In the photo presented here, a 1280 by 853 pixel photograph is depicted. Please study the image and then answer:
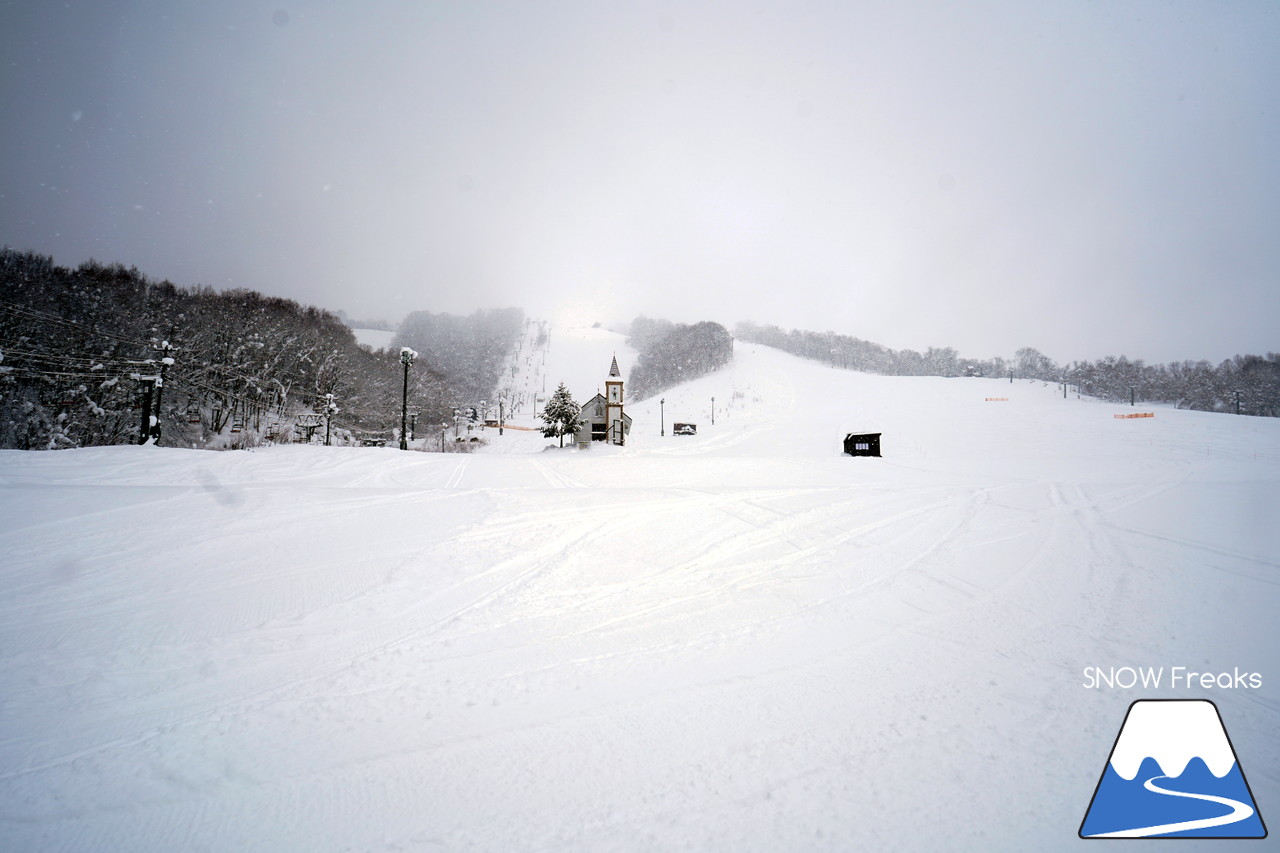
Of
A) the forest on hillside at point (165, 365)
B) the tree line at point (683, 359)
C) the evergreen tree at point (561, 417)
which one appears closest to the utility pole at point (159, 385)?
the forest on hillside at point (165, 365)

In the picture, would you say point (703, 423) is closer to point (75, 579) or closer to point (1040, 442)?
point (1040, 442)

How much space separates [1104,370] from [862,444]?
93.2 m

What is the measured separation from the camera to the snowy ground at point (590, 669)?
6.96 ft

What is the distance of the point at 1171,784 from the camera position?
2.43 meters

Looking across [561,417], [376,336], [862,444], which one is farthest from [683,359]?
[376,336]

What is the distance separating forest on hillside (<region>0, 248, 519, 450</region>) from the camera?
24.6 metres

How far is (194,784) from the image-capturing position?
2.25 m

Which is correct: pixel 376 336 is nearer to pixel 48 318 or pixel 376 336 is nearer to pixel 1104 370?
pixel 48 318

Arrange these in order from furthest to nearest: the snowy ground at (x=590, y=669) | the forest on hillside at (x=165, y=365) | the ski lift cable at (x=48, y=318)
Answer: the forest on hillside at (x=165, y=365), the ski lift cable at (x=48, y=318), the snowy ground at (x=590, y=669)

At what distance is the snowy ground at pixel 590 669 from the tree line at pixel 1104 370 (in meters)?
84.4

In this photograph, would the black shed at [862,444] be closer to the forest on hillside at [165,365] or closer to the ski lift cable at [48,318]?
the forest on hillside at [165,365]

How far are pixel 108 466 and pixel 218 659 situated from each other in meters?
14.7

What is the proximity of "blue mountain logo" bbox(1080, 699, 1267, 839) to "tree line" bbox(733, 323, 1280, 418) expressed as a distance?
85988 millimetres

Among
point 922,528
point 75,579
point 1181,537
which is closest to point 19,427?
point 75,579
